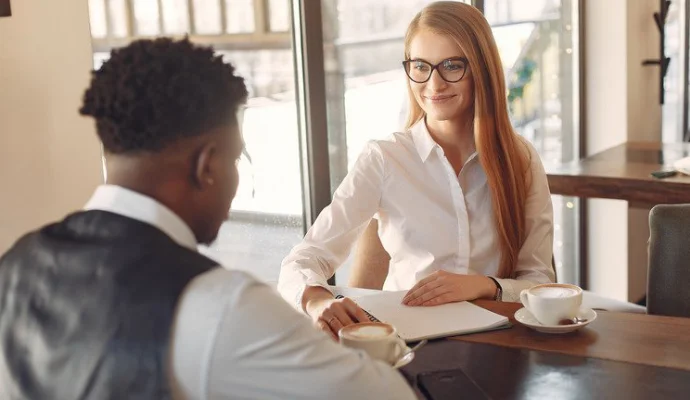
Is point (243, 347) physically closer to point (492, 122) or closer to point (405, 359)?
point (405, 359)

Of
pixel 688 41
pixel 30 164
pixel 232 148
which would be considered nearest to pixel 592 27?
pixel 688 41

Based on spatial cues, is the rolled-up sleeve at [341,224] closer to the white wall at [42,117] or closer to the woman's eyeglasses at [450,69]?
the woman's eyeglasses at [450,69]

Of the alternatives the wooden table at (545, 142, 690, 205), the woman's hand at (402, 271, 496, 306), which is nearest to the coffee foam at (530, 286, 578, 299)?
the woman's hand at (402, 271, 496, 306)

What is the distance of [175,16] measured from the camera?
2340mm

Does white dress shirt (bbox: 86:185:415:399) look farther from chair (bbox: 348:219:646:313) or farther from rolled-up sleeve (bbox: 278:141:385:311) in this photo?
chair (bbox: 348:219:646:313)

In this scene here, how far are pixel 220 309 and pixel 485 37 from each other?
4.39ft

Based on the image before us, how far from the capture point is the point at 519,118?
4.10m

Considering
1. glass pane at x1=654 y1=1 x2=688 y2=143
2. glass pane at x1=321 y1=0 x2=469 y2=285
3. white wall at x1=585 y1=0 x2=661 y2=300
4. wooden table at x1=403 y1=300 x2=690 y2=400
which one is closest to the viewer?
wooden table at x1=403 y1=300 x2=690 y2=400

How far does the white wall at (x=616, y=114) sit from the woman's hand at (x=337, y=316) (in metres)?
2.84

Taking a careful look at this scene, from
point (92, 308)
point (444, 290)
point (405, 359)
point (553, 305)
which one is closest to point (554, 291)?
point (553, 305)

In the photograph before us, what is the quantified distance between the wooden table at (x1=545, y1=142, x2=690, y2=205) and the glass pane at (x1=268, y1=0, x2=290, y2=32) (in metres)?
1.11

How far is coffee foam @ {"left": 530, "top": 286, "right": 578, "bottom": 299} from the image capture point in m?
1.61

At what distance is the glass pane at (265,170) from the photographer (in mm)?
2625

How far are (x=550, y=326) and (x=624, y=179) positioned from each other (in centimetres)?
157
